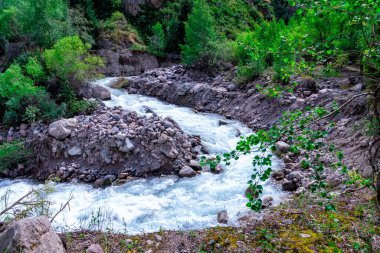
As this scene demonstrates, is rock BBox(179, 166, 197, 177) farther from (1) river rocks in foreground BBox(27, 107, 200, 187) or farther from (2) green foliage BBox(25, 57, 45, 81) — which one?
(2) green foliage BBox(25, 57, 45, 81)

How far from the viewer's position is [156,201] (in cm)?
778

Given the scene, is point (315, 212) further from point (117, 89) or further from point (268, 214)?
point (117, 89)

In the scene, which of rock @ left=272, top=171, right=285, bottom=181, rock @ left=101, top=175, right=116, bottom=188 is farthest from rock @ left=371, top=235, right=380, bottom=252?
rock @ left=101, top=175, right=116, bottom=188

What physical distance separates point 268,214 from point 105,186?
4812 millimetres

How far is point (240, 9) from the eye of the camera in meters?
41.6

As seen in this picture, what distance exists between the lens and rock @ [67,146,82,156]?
32.9 feet

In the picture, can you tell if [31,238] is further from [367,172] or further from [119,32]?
[119,32]

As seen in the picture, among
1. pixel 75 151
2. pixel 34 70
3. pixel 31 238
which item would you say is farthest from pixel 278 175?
pixel 34 70

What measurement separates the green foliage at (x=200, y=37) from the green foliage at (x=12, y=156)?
12160mm

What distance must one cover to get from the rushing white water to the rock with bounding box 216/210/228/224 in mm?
111

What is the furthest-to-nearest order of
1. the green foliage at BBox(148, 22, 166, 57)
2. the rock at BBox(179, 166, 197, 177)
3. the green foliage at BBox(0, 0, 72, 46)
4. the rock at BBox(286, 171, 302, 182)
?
the green foliage at BBox(148, 22, 166, 57) < the green foliage at BBox(0, 0, 72, 46) < the rock at BBox(179, 166, 197, 177) < the rock at BBox(286, 171, 302, 182)

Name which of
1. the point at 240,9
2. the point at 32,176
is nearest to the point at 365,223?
the point at 32,176

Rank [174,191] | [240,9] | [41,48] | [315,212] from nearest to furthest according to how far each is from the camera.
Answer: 1. [315,212]
2. [174,191]
3. [41,48]
4. [240,9]

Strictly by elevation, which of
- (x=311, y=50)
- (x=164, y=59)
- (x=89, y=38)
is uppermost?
(x=311, y=50)
